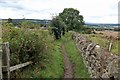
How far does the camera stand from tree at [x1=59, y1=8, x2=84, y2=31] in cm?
7606

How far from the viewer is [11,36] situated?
15469 millimetres

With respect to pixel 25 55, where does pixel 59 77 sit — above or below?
below

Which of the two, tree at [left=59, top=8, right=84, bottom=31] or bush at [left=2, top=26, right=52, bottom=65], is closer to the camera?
bush at [left=2, top=26, right=52, bottom=65]

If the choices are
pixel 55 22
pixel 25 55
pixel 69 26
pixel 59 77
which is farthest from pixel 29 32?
pixel 69 26

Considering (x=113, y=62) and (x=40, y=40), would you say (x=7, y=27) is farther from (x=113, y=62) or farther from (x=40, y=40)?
(x=113, y=62)

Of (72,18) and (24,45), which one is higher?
(72,18)

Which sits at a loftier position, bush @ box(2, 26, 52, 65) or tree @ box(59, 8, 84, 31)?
tree @ box(59, 8, 84, 31)

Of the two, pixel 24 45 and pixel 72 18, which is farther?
pixel 72 18

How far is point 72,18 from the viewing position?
255 feet

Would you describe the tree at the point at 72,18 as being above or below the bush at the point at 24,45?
above

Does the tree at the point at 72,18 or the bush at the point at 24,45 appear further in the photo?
the tree at the point at 72,18

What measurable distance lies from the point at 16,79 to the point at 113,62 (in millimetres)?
5051

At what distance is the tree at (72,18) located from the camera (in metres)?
76.1

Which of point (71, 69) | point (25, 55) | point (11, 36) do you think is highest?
point (11, 36)
